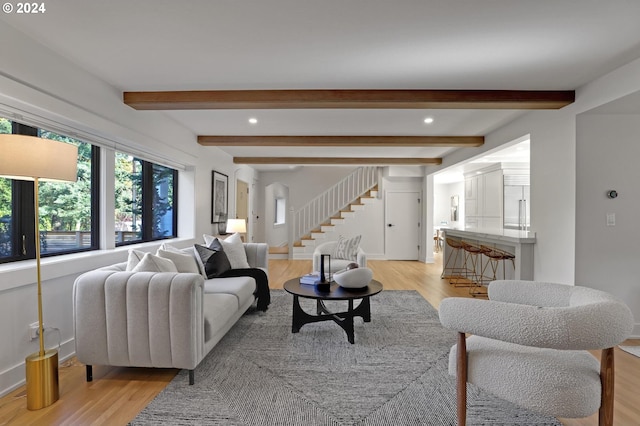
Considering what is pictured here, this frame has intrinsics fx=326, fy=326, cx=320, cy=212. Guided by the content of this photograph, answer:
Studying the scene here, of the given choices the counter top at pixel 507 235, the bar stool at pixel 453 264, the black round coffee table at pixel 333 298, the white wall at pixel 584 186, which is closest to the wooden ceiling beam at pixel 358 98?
the white wall at pixel 584 186

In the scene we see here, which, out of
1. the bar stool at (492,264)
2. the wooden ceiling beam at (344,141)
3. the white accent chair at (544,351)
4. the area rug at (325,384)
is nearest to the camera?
the white accent chair at (544,351)

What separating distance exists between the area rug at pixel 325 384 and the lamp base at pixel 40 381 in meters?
0.65

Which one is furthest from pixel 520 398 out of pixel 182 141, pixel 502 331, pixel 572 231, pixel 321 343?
pixel 182 141

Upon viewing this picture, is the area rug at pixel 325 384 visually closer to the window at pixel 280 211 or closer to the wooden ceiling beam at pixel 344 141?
the wooden ceiling beam at pixel 344 141

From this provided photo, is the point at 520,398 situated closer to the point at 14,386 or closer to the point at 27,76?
the point at 14,386

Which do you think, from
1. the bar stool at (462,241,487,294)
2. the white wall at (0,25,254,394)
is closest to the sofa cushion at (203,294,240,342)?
the white wall at (0,25,254,394)

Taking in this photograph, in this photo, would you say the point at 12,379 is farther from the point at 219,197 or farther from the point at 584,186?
the point at 584,186

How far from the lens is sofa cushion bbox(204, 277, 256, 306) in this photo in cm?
319

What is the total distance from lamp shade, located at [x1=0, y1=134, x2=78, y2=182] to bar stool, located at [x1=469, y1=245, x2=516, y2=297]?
492 cm

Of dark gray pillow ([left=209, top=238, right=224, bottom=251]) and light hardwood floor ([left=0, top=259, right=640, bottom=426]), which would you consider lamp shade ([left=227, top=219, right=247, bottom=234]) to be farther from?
light hardwood floor ([left=0, top=259, right=640, bottom=426])

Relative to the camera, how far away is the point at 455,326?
5.14 ft

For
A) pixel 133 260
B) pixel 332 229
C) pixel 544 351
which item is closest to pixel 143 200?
pixel 133 260

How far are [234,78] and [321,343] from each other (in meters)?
2.56

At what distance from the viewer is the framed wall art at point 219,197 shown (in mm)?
5707
